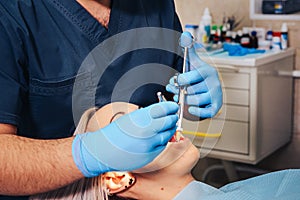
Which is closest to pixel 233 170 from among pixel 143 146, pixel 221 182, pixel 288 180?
pixel 221 182

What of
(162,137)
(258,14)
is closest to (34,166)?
(162,137)

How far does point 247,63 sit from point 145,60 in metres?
1.20

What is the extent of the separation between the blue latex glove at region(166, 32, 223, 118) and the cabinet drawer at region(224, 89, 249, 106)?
118cm

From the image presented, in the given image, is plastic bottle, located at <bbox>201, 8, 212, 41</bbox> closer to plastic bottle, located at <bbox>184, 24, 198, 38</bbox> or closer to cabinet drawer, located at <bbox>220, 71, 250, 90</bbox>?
plastic bottle, located at <bbox>184, 24, 198, 38</bbox>

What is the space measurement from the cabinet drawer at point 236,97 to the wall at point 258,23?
0.49 metres

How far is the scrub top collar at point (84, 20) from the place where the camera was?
137 cm

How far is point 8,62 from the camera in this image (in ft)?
3.89

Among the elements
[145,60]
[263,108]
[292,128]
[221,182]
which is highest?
[145,60]

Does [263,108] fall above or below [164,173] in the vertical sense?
below

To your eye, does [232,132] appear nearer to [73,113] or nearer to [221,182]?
[221,182]

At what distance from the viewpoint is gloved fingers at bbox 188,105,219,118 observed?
148 centimetres

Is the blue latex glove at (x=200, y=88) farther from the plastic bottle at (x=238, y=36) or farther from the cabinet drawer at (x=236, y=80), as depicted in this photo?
the plastic bottle at (x=238, y=36)

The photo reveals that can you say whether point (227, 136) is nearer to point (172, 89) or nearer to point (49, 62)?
point (172, 89)

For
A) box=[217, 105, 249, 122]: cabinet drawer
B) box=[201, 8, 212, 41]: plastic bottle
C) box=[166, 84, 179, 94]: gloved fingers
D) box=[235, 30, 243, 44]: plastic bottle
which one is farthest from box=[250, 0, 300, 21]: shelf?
box=[166, 84, 179, 94]: gloved fingers
